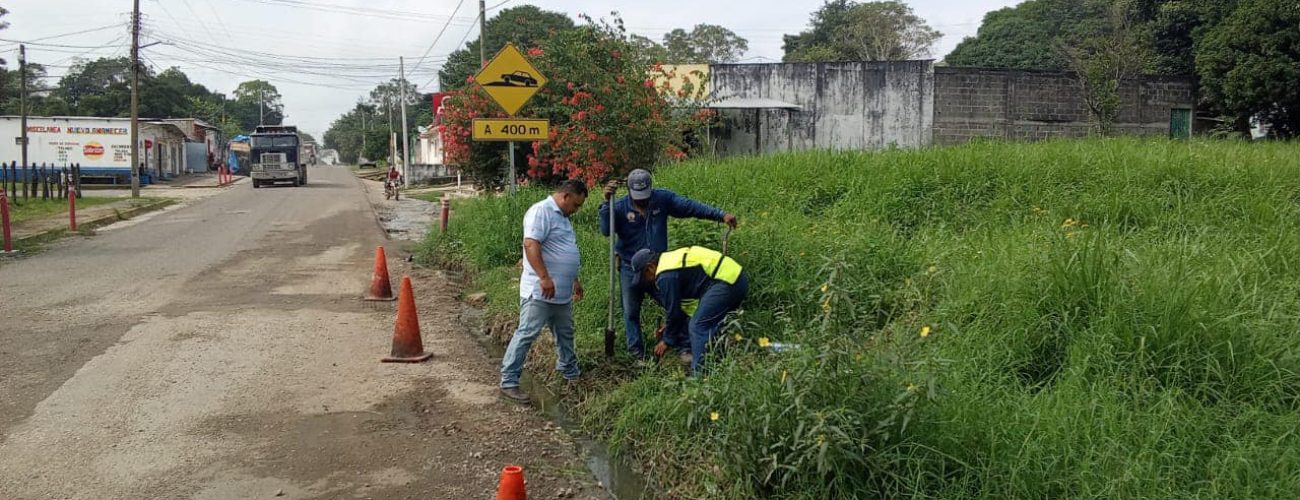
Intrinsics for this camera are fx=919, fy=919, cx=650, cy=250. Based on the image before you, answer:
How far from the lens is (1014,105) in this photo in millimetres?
22984

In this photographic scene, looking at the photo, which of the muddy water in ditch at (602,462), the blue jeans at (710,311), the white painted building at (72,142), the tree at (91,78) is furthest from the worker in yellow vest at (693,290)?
the tree at (91,78)

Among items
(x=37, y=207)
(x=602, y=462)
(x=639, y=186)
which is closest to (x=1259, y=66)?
(x=639, y=186)

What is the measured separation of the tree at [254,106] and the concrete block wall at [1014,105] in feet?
398

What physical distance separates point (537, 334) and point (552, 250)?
1.92 feet

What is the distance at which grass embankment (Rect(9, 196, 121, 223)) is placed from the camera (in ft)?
67.4

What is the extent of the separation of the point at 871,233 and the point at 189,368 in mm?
5285

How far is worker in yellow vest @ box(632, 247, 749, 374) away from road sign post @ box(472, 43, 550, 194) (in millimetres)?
5133

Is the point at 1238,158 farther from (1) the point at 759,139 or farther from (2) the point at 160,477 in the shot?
(1) the point at 759,139

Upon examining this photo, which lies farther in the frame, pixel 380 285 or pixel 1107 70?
pixel 1107 70

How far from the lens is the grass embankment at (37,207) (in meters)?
20.5

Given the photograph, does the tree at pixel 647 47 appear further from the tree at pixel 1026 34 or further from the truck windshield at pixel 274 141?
the tree at pixel 1026 34

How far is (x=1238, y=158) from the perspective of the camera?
819 cm

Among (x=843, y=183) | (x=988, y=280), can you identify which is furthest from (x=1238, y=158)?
(x=988, y=280)

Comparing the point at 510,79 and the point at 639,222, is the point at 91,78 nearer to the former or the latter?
the point at 510,79
